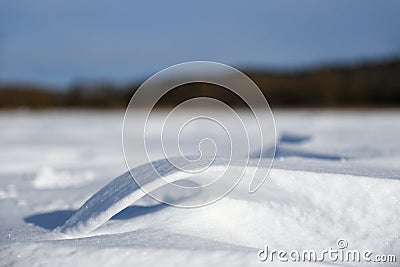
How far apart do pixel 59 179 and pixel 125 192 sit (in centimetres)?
266

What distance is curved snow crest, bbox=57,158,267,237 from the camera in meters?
2.14

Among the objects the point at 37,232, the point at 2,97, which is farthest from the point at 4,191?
the point at 2,97

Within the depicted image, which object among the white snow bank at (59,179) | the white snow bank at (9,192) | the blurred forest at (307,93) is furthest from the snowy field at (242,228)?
the blurred forest at (307,93)

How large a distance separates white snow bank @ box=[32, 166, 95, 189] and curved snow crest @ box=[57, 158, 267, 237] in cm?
205

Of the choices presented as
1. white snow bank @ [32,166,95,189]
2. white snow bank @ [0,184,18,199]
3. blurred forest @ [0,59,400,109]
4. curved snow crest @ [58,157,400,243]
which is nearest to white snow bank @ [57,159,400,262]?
curved snow crest @ [58,157,400,243]

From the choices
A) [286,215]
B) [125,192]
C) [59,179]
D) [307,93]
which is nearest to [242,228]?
[286,215]

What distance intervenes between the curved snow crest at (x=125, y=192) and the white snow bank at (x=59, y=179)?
80.5 inches

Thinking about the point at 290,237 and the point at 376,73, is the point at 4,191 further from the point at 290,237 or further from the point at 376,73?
the point at 376,73

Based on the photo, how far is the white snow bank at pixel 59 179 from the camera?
442cm

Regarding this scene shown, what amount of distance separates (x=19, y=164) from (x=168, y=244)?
14.6 feet

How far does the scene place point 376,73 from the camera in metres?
30.0

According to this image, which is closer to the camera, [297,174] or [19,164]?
[297,174]

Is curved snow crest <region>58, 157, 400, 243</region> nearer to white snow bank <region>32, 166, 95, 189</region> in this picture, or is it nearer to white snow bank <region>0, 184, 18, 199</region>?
white snow bank <region>0, 184, 18, 199</region>

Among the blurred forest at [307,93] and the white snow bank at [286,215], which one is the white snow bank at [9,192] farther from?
the blurred forest at [307,93]
